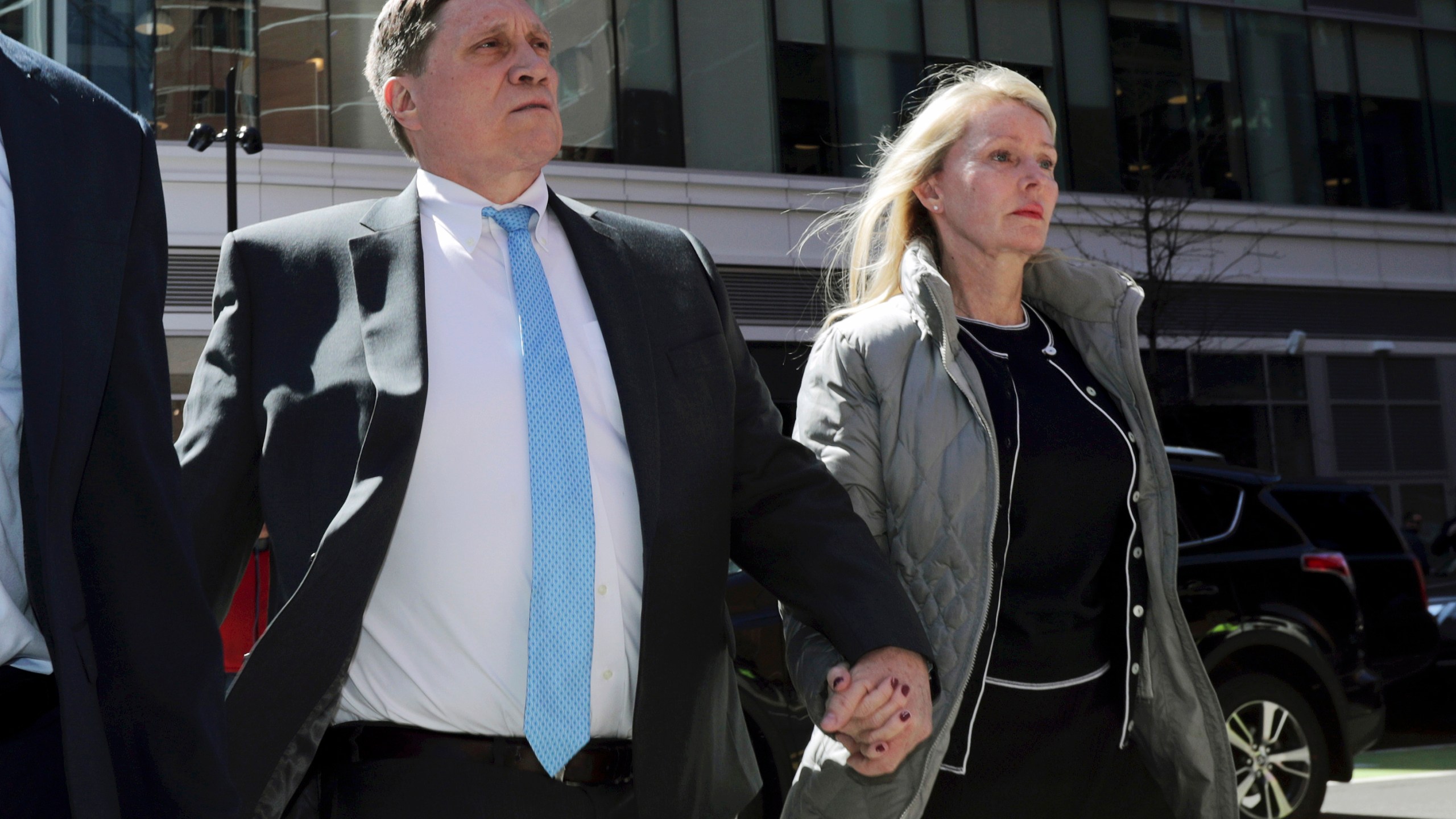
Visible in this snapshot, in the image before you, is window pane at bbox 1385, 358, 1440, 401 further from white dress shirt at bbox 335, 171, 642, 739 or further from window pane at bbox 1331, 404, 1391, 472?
white dress shirt at bbox 335, 171, 642, 739

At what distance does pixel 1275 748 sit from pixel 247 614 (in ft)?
15.6

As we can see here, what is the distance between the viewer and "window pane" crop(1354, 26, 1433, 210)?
25.2 m

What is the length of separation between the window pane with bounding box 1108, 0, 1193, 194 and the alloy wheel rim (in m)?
16.9

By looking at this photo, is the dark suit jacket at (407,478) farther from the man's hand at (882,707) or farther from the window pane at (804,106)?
the window pane at (804,106)

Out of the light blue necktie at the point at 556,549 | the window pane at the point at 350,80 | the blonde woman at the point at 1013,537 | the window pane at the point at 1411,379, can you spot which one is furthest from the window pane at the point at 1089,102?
the light blue necktie at the point at 556,549

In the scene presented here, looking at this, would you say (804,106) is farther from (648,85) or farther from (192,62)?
(192,62)

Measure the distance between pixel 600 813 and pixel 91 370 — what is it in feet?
3.61

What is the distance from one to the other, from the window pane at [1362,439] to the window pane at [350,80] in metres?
15.8

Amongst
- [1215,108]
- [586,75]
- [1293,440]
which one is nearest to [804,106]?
[586,75]

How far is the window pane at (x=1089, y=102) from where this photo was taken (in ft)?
75.5

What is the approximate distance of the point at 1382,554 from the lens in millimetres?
8938

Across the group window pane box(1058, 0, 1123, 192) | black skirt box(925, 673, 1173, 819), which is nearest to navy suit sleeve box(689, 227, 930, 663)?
black skirt box(925, 673, 1173, 819)

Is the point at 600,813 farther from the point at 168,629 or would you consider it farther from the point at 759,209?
the point at 759,209

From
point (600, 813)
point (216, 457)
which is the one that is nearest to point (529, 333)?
point (216, 457)
